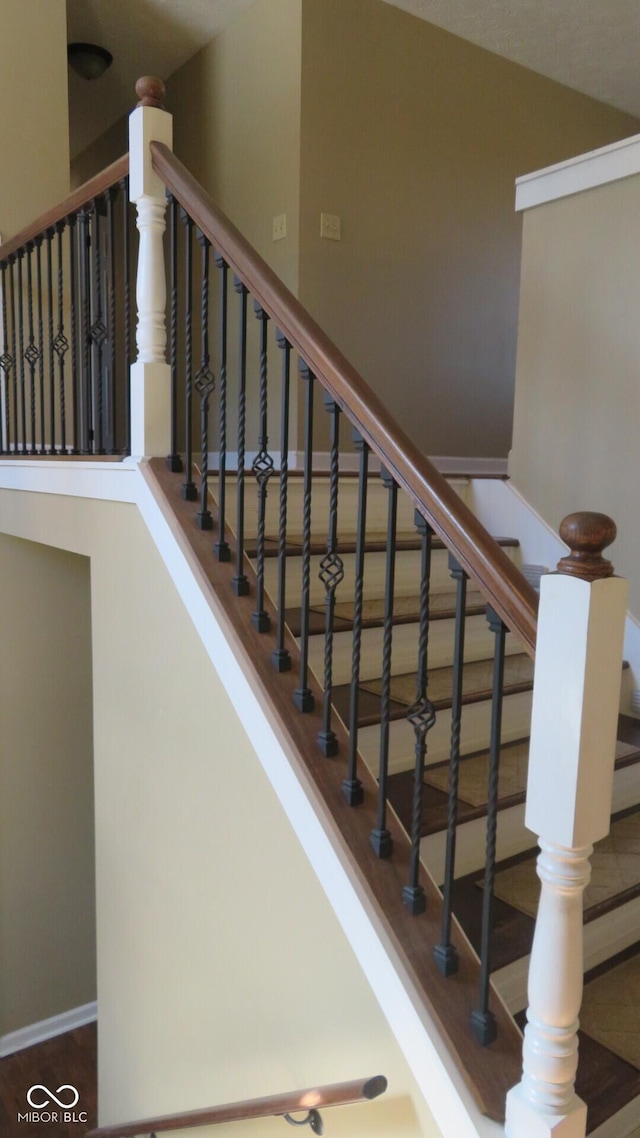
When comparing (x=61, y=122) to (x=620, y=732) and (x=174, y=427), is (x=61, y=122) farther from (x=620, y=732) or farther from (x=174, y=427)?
(x=620, y=732)

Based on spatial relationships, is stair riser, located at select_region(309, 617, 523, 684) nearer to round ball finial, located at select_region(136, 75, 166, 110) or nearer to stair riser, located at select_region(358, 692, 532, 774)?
stair riser, located at select_region(358, 692, 532, 774)

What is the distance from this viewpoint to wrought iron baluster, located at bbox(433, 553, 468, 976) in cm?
121

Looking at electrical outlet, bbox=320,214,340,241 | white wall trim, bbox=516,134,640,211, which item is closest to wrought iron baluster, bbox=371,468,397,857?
white wall trim, bbox=516,134,640,211

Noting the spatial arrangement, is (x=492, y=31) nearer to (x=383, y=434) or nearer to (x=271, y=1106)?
(x=383, y=434)

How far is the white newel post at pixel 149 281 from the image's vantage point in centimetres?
194

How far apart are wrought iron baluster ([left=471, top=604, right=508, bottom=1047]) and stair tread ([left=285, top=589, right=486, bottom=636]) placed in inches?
32.4

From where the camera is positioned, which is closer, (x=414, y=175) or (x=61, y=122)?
(x=61, y=122)

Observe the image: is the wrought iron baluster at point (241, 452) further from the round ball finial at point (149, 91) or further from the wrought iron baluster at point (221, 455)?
the round ball finial at point (149, 91)

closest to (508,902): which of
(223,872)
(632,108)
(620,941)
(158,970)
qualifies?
(620,941)

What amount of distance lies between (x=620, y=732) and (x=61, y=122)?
3.68m

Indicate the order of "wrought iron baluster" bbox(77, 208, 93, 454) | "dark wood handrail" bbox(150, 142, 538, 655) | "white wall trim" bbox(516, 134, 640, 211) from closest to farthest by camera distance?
"dark wood handrail" bbox(150, 142, 538, 655) < "wrought iron baluster" bbox(77, 208, 93, 454) < "white wall trim" bbox(516, 134, 640, 211)

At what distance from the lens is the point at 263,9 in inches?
145

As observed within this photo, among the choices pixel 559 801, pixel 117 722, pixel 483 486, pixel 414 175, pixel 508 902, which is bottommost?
pixel 508 902

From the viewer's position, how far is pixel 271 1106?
60.3 inches
